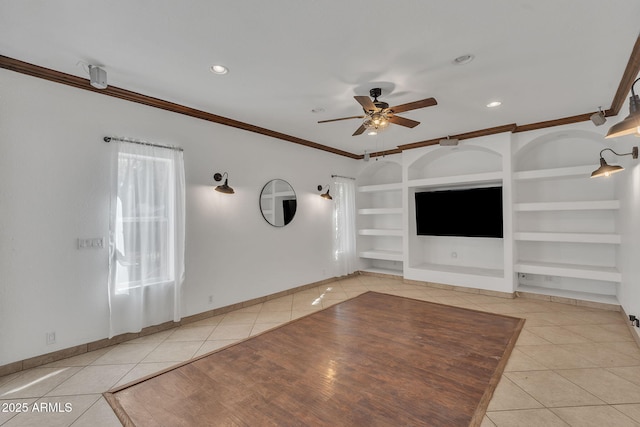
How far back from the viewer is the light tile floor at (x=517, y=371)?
2.09 metres

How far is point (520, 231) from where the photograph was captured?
17.0 feet

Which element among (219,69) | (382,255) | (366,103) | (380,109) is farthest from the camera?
(382,255)

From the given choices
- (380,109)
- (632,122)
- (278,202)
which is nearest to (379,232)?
(278,202)

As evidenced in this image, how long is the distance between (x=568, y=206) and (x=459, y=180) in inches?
65.7

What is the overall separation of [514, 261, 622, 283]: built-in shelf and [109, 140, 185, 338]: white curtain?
5.51m

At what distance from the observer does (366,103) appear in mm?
3012

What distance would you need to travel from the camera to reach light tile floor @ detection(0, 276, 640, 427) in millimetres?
2092

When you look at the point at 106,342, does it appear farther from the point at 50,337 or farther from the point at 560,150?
the point at 560,150

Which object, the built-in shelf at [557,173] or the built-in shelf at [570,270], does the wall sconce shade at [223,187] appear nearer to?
the built-in shelf at [557,173]

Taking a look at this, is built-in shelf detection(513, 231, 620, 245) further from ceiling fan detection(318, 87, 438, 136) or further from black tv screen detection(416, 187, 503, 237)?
ceiling fan detection(318, 87, 438, 136)

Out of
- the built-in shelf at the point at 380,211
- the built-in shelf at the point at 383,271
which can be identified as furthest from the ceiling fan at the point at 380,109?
the built-in shelf at the point at 383,271

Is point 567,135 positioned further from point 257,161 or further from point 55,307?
point 55,307

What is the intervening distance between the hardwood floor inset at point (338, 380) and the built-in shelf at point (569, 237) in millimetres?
1738

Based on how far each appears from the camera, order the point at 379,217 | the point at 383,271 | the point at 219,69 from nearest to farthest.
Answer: the point at 219,69, the point at 383,271, the point at 379,217
